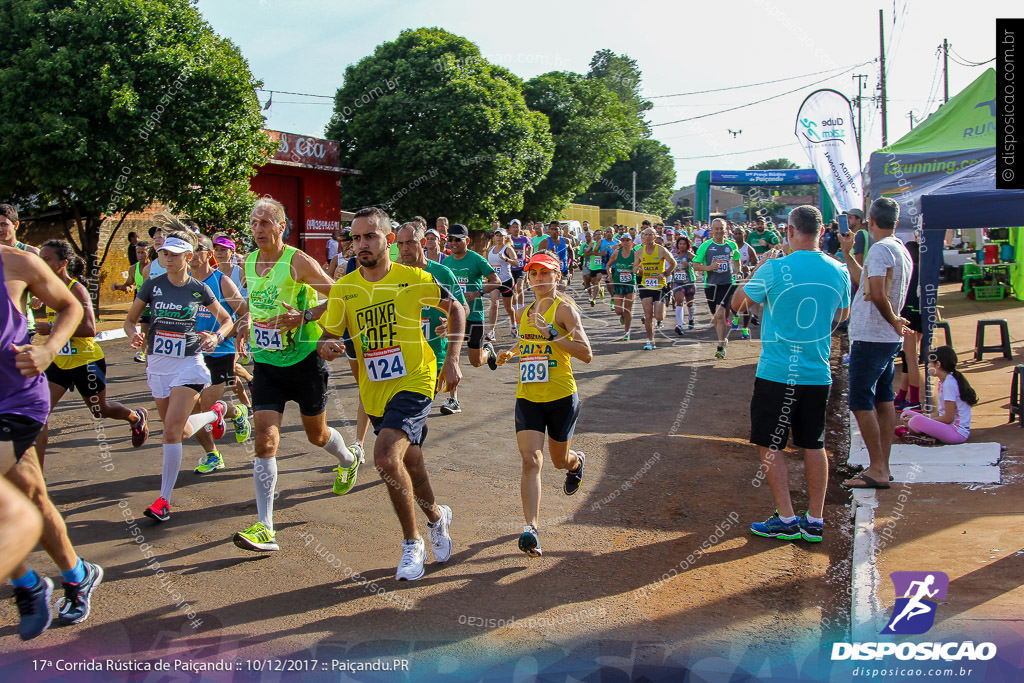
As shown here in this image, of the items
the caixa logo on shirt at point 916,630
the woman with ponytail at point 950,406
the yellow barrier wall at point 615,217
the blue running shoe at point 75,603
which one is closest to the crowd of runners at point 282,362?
the blue running shoe at point 75,603

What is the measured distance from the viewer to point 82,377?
246 inches

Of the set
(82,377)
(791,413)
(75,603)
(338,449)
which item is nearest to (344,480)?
(338,449)

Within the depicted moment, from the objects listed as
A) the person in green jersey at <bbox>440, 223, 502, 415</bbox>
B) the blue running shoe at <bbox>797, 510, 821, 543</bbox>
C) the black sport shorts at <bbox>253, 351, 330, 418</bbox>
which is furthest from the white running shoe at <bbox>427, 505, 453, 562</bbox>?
the person in green jersey at <bbox>440, 223, 502, 415</bbox>

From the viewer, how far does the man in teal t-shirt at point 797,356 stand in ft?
16.2

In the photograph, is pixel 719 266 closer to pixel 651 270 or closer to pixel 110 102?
pixel 651 270

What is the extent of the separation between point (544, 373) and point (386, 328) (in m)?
0.97

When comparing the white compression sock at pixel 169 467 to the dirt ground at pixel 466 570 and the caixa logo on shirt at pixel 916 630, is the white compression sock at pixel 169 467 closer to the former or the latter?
the dirt ground at pixel 466 570

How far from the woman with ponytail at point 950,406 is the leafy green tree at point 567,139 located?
3282 centimetres

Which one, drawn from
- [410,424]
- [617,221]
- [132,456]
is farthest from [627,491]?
[617,221]

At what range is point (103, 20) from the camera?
15203 millimetres

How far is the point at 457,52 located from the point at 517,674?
29010 mm

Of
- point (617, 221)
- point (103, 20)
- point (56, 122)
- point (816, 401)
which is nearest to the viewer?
point (816, 401)

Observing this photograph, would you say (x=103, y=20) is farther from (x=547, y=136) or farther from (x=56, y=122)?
(x=547, y=136)

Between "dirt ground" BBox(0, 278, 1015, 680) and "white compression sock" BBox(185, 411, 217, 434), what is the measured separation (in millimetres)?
487
